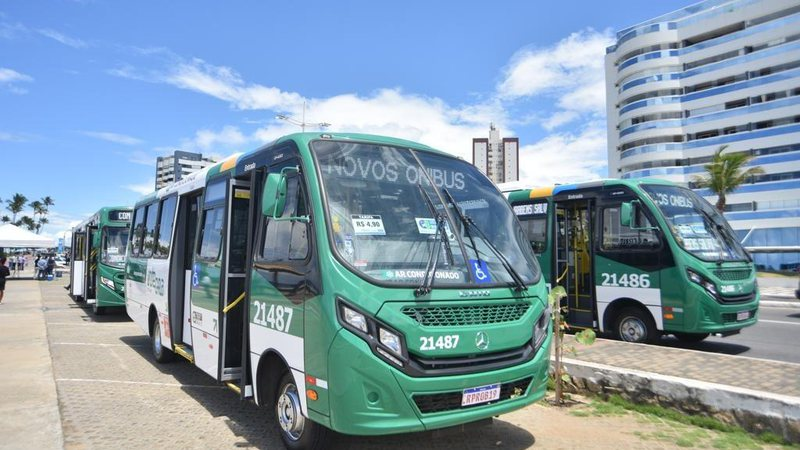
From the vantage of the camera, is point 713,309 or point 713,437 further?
point 713,309

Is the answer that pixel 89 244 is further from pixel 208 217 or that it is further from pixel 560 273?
pixel 560 273

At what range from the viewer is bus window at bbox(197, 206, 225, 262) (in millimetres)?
6355

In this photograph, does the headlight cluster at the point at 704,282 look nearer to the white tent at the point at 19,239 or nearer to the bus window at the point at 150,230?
the bus window at the point at 150,230

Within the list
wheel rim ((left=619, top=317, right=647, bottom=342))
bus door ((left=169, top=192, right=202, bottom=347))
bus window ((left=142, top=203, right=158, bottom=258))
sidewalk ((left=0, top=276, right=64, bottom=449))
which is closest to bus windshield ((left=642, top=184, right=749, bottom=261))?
wheel rim ((left=619, top=317, right=647, bottom=342))

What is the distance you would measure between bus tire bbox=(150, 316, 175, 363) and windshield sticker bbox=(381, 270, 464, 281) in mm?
5888

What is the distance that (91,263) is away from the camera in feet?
56.4

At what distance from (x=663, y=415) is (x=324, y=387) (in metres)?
3.68

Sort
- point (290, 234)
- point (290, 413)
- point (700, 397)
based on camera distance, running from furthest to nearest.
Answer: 1. point (700, 397)
2. point (290, 234)
3. point (290, 413)

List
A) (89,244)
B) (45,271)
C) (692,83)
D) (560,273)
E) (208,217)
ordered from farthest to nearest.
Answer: (692,83), (45,271), (89,244), (560,273), (208,217)

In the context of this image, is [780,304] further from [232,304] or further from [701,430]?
[232,304]

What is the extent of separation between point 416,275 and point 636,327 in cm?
683

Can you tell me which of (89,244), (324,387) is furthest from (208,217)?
(89,244)

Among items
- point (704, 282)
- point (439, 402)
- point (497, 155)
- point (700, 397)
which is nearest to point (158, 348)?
point (439, 402)

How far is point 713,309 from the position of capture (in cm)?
861
